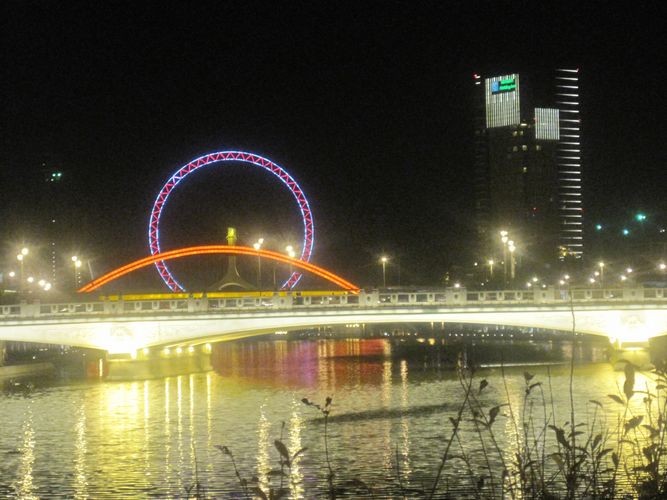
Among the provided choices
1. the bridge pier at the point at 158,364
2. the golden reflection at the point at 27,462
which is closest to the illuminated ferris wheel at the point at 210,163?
the bridge pier at the point at 158,364

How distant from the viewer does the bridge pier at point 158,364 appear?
74375 mm

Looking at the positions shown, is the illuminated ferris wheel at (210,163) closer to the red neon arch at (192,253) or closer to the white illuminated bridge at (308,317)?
the red neon arch at (192,253)

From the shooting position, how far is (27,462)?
40.1 metres

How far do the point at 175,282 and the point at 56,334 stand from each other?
49.2m

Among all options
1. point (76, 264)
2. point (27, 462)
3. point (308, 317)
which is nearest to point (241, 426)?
point (27, 462)

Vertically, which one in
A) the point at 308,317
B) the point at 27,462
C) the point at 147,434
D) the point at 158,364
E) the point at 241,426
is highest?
the point at 308,317

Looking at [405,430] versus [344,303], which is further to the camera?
[344,303]

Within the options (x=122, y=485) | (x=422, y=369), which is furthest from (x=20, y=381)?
(x=122, y=485)

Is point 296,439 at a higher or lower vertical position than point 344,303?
lower

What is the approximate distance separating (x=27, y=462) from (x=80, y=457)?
2.02 metres

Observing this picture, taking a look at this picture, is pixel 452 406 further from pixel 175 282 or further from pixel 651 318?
pixel 175 282

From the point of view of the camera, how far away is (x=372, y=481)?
33625 millimetres

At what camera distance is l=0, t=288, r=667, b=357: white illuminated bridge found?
239 ft

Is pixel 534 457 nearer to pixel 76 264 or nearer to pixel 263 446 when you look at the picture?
pixel 263 446
